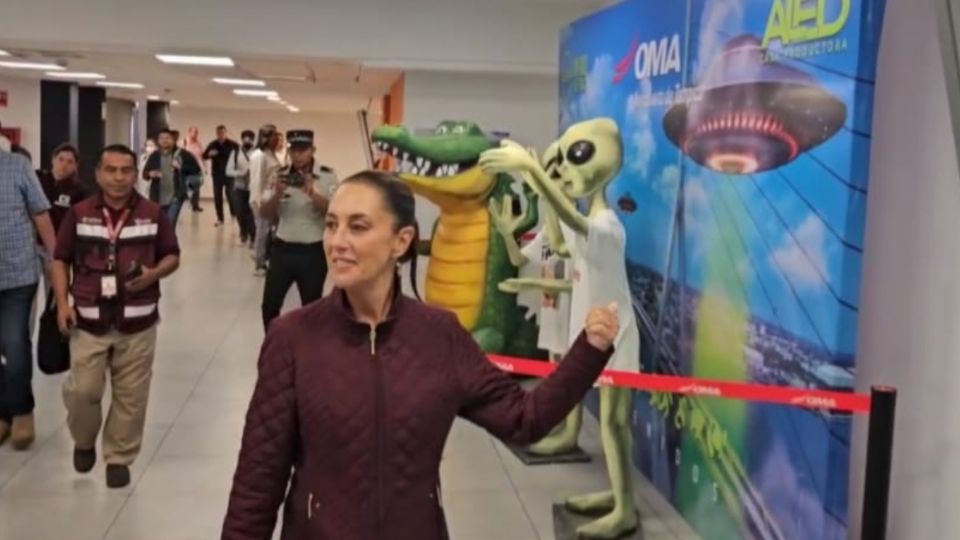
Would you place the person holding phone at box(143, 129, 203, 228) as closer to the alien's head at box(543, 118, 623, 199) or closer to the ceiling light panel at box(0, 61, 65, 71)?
the ceiling light panel at box(0, 61, 65, 71)

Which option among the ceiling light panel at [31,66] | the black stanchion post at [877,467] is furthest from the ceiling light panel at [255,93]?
the black stanchion post at [877,467]

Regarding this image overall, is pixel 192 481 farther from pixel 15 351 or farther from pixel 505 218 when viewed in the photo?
pixel 505 218

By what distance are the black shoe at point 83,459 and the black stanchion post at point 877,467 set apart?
335 cm

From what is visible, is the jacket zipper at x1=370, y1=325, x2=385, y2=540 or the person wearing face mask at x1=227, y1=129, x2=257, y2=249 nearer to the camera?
the jacket zipper at x1=370, y1=325, x2=385, y2=540

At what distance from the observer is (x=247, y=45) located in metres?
8.21

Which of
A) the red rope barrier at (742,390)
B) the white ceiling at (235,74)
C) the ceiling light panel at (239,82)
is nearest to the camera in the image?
the red rope barrier at (742,390)

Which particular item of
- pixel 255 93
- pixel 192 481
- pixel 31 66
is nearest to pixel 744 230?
pixel 192 481

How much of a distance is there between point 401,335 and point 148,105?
950 inches

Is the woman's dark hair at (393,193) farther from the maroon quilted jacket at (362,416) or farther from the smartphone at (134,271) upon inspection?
the smartphone at (134,271)

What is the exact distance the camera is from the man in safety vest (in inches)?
162

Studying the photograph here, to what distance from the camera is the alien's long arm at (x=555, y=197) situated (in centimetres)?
392

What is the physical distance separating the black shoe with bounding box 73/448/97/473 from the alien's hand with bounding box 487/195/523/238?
217cm

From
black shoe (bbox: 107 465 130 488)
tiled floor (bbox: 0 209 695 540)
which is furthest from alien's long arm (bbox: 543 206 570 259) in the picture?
black shoe (bbox: 107 465 130 488)

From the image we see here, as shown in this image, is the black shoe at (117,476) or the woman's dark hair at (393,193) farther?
the black shoe at (117,476)
